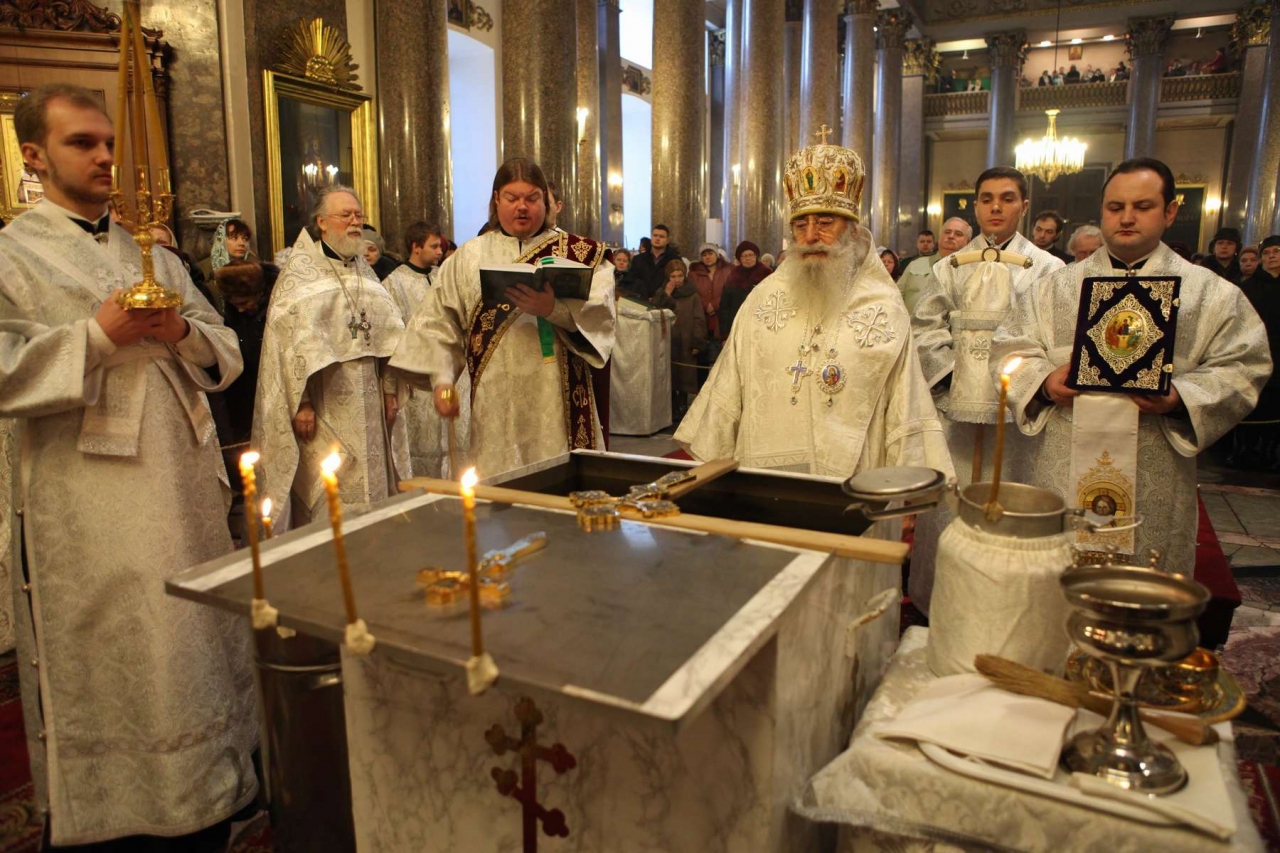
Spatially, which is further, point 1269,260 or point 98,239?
point 1269,260

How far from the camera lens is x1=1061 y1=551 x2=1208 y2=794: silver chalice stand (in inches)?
48.4

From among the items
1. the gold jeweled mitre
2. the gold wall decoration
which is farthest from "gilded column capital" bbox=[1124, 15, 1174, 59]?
the gold jeweled mitre

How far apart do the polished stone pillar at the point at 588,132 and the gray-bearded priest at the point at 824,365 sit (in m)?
Result: 4.40

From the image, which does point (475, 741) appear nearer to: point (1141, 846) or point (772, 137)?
point (1141, 846)

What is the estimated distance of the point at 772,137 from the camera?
12375 mm

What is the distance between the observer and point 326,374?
12.5 ft

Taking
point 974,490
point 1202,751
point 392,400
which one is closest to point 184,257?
point 392,400

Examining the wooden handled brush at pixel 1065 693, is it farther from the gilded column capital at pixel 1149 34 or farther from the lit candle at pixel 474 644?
the gilded column capital at pixel 1149 34

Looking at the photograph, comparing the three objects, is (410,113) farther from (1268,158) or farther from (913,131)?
(913,131)

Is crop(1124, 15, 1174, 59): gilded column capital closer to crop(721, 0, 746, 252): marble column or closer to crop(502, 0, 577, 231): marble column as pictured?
crop(721, 0, 746, 252): marble column

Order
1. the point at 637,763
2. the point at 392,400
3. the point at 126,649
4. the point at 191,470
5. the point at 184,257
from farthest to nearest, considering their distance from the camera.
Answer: the point at 184,257
the point at 392,400
the point at 191,470
the point at 126,649
the point at 637,763

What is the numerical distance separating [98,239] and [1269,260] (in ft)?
28.6

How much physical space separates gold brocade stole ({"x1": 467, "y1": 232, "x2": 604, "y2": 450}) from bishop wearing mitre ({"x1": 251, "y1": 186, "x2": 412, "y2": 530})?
570mm

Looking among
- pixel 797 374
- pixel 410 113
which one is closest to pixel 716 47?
pixel 410 113
